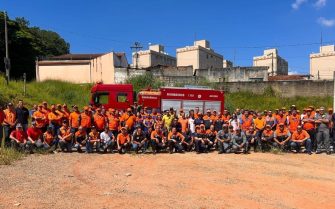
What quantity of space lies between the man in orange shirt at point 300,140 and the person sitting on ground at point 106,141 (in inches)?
286

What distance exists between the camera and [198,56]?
65688 millimetres

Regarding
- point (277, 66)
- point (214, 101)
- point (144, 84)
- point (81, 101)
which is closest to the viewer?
point (214, 101)

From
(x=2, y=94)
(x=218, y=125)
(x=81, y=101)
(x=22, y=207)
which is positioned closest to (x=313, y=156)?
(x=218, y=125)

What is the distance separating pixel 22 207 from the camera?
7.78 metres

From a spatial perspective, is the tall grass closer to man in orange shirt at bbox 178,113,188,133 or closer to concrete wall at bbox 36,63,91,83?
concrete wall at bbox 36,63,91,83

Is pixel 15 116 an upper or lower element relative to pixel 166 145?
upper

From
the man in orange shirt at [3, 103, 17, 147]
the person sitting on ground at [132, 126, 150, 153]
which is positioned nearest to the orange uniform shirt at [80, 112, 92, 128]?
the person sitting on ground at [132, 126, 150, 153]

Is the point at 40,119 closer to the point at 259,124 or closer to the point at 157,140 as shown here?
the point at 157,140

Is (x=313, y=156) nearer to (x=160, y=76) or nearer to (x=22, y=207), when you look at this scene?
(x=22, y=207)

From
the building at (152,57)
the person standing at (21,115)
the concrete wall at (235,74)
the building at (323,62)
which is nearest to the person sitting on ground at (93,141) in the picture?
the person standing at (21,115)

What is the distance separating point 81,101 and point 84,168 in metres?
25.4

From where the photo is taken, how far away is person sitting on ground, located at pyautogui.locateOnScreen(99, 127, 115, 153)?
15.1m

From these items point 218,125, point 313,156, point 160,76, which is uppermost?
point 160,76

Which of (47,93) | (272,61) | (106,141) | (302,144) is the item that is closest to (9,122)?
(106,141)
